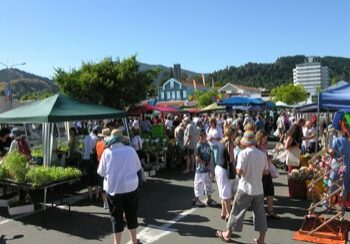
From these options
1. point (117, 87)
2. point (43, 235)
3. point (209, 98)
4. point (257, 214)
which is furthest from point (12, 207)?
point (209, 98)

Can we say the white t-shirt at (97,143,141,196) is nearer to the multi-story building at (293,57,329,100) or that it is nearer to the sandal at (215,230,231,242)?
the sandal at (215,230,231,242)

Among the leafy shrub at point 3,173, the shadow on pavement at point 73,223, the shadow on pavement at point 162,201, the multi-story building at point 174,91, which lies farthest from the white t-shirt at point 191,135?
the multi-story building at point 174,91

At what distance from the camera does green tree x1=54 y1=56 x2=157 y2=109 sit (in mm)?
17266

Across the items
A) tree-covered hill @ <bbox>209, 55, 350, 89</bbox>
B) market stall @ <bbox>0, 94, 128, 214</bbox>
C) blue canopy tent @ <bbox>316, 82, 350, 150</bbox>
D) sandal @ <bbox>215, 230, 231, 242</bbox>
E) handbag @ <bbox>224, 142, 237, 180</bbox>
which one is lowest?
sandal @ <bbox>215, 230, 231, 242</bbox>

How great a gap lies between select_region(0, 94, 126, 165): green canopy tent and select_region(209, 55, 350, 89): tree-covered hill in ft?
483

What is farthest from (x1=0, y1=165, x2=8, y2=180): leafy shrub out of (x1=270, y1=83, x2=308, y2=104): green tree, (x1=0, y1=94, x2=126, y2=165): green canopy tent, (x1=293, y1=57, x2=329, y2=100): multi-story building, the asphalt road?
(x1=293, y1=57, x2=329, y2=100): multi-story building

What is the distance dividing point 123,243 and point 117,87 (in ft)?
39.9

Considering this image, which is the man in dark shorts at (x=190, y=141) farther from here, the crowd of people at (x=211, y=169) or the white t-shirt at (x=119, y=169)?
the white t-shirt at (x=119, y=169)

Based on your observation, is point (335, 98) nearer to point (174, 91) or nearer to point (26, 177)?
point (26, 177)

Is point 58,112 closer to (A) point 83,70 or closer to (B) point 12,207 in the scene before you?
(B) point 12,207

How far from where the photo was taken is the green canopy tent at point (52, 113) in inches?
359

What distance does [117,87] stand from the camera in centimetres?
1770

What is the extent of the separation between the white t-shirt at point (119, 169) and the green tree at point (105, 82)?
1215cm

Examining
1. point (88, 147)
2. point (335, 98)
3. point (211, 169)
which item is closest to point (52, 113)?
point (88, 147)
